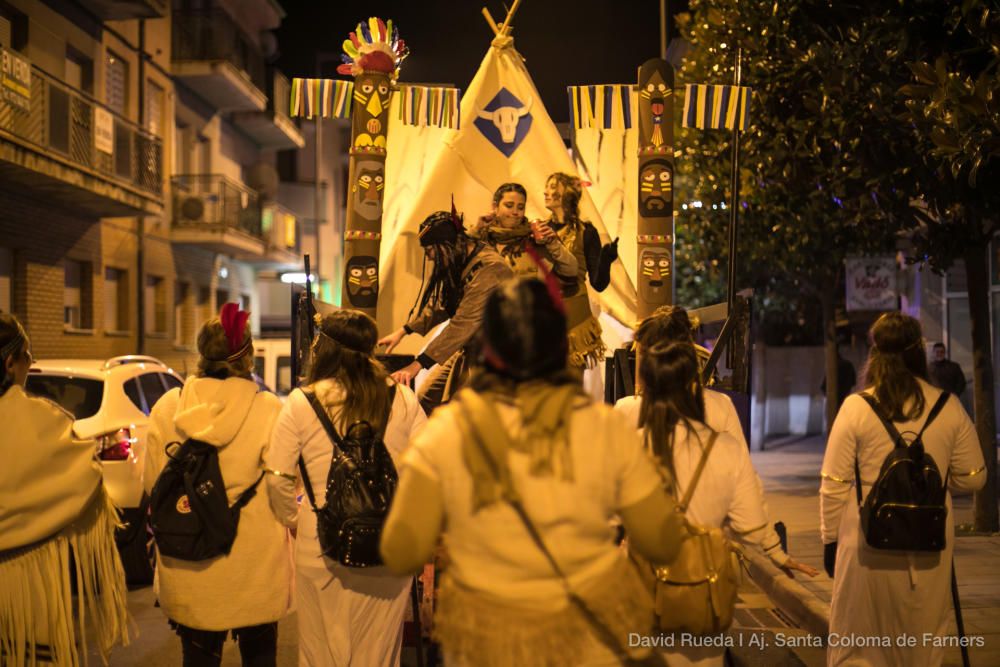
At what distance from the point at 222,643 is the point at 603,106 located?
4.87 m

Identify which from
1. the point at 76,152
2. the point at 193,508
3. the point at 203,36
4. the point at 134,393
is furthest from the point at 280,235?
the point at 193,508

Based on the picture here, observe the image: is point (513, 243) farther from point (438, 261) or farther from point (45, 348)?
point (45, 348)

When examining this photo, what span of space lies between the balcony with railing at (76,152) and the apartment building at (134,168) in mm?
32

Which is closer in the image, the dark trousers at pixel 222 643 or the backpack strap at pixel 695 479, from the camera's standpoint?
the backpack strap at pixel 695 479

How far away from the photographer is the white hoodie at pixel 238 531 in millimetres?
4508

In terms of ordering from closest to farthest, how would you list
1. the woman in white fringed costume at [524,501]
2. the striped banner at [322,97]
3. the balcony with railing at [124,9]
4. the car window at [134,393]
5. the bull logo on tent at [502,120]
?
the woman in white fringed costume at [524,501]
the striped banner at [322,97]
the bull logo on tent at [502,120]
the car window at [134,393]
the balcony with railing at [124,9]

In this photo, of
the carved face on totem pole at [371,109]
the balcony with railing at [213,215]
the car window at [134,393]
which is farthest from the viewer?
the balcony with railing at [213,215]

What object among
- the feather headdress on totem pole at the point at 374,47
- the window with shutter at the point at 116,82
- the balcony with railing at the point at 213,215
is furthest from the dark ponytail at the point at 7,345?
the balcony with railing at the point at 213,215

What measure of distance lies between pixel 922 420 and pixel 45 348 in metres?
16.7

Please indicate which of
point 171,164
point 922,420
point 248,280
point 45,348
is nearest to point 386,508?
point 922,420

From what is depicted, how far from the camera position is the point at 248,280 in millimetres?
33281

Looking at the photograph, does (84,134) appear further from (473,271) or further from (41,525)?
(41,525)

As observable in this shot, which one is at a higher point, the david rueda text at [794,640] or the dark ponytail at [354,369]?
the dark ponytail at [354,369]

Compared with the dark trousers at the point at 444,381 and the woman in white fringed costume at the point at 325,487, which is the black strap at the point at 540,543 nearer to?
the woman in white fringed costume at the point at 325,487
